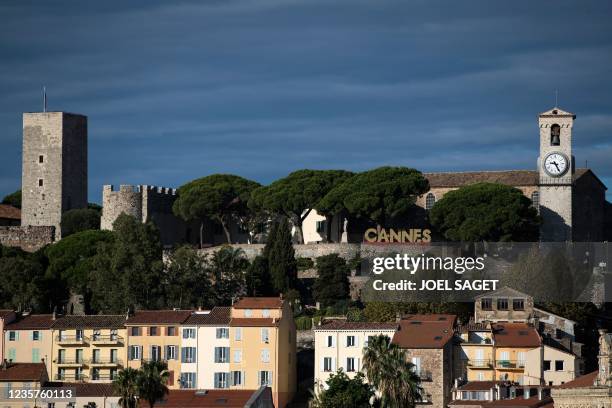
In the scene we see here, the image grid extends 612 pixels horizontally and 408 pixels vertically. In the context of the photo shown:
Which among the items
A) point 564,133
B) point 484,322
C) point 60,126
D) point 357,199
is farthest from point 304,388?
point 60,126

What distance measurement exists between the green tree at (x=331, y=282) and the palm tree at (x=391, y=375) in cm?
2530

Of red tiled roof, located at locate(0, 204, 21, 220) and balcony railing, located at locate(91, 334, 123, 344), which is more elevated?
red tiled roof, located at locate(0, 204, 21, 220)

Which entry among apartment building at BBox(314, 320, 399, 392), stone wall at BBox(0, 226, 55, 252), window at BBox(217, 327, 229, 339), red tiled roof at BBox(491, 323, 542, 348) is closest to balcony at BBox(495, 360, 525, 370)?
red tiled roof at BBox(491, 323, 542, 348)

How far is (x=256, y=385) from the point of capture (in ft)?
303

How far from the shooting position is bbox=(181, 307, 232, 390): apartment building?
9369cm

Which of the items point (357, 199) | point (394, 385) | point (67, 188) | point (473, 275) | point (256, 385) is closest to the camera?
point (394, 385)

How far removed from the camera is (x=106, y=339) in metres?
96.8

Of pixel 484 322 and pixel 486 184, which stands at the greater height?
pixel 486 184

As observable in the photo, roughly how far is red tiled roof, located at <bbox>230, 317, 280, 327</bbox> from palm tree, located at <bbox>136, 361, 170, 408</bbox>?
40.3 ft

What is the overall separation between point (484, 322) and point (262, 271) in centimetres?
1691

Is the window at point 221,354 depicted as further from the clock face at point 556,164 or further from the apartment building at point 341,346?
the clock face at point 556,164

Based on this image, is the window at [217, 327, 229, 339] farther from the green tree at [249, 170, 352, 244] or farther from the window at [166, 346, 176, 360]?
the green tree at [249, 170, 352, 244]

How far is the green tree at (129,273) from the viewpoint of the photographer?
104125 millimetres

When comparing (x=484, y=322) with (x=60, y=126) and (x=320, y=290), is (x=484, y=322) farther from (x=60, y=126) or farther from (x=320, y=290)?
(x=60, y=126)
